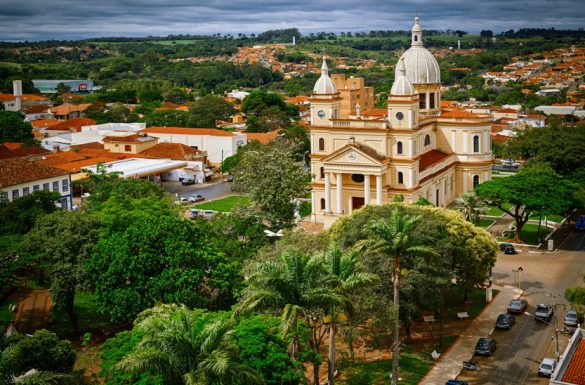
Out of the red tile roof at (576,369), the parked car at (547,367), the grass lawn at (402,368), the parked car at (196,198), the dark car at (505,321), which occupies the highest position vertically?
the parked car at (196,198)

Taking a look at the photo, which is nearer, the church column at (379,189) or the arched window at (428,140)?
the church column at (379,189)

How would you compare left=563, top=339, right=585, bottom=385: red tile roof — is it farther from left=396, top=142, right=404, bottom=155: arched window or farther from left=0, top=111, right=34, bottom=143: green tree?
left=0, top=111, right=34, bottom=143: green tree

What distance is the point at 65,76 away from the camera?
175125 mm

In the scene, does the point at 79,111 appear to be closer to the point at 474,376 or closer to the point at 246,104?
the point at 246,104

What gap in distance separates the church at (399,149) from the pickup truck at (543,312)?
58.1 ft

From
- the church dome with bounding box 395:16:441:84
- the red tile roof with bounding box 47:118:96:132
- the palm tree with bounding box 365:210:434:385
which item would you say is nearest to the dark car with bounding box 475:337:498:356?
the palm tree with bounding box 365:210:434:385

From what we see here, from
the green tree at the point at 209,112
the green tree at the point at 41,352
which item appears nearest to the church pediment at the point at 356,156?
the green tree at the point at 41,352

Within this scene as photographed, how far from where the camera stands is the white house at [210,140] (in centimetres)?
8156

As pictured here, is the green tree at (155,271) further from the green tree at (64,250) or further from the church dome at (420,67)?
the church dome at (420,67)

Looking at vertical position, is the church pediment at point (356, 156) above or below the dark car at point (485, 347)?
above

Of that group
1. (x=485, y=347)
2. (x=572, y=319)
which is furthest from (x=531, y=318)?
(x=485, y=347)

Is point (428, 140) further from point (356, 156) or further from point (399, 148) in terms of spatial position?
point (356, 156)

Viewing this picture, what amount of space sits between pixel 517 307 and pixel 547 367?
741 cm

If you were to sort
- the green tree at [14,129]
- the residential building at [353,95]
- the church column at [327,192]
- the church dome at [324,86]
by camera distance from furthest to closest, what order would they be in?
the residential building at [353,95] < the green tree at [14,129] < the church dome at [324,86] < the church column at [327,192]
